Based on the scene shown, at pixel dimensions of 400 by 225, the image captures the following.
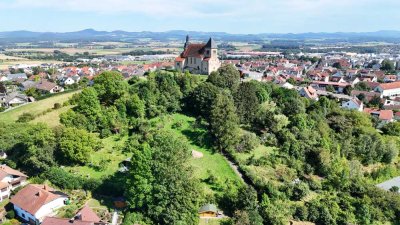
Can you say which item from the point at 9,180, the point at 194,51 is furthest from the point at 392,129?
the point at 9,180

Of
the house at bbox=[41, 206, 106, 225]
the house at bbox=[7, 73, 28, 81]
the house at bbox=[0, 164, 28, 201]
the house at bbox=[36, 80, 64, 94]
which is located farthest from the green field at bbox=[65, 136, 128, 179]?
the house at bbox=[7, 73, 28, 81]

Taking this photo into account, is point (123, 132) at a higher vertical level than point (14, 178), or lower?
higher

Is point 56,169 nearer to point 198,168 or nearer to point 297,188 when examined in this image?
point 198,168

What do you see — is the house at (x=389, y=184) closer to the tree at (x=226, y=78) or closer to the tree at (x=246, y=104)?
the tree at (x=246, y=104)

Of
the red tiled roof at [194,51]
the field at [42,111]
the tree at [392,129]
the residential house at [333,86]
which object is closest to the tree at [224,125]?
the field at [42,111]

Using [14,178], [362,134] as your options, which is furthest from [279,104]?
[14,178]

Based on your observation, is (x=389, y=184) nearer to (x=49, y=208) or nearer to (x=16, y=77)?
(x=49, y=208)
